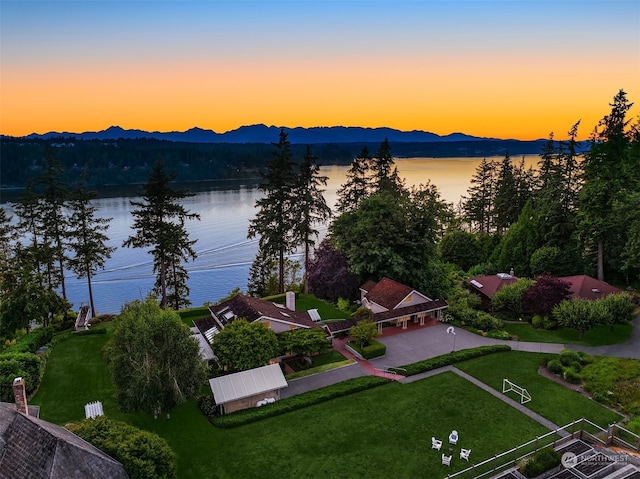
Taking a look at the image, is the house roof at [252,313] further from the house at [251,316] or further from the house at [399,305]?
the house at [399,305]

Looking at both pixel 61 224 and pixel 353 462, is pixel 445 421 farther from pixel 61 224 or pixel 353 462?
pixel 61 224

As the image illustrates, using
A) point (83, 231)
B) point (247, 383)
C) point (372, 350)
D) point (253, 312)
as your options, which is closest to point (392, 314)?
point (372, 350)

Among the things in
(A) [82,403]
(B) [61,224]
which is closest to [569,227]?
(A) [82,403]

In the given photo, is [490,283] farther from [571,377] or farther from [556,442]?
[556,442]

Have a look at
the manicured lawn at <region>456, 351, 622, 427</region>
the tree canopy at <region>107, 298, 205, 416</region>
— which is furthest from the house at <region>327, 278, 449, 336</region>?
the tree canopy at <region>107, 298, 205, 416</region>

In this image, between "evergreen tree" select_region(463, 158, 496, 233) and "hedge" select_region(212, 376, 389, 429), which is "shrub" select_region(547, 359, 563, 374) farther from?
"evergreen tree" select_region(463, 158, 496, 233)

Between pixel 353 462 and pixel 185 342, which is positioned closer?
pixel 353 462

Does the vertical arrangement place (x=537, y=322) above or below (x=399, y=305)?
below
